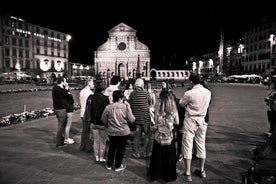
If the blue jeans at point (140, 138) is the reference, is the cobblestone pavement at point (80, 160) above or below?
below

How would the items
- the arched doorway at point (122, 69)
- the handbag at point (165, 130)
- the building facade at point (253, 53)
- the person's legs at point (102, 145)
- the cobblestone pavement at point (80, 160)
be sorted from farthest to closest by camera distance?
the arched doorway at point (122, 69) < the building facade at point (253, 53) < the person's legs at point (102, 145) < the cobblestone pavement at point (80, 160) < the handbag at point (165, 130)

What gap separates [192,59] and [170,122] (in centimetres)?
12133

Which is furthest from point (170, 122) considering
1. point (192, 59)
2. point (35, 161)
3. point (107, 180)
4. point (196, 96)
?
point (192, 59)

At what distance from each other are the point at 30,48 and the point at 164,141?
72.3 meters

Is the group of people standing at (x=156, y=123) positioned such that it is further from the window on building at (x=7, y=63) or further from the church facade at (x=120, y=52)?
the church facade at (x=120, y=52)

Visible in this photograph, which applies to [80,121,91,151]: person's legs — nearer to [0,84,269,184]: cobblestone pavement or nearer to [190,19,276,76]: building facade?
[0,84,269,184]: cobblestone pavement

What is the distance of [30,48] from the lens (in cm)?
7000

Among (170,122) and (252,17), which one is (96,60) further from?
(170,122)

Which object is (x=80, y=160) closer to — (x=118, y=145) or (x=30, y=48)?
(x=118, y=145)

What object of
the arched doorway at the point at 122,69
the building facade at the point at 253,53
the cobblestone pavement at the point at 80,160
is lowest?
the cobblestone pavement at the point at 80,160

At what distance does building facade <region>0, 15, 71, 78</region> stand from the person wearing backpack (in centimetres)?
4961

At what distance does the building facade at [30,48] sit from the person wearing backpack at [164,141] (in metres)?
49.6

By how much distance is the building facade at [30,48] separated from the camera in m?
60.3

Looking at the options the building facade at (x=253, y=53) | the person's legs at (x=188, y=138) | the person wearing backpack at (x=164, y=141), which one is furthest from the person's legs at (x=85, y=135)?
the building facade at (x=253, y=53)
